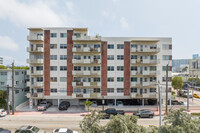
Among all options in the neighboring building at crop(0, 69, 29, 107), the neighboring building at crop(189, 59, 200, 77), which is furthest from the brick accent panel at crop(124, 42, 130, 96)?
the neighboring building at crop(189, 59, 200, 77)

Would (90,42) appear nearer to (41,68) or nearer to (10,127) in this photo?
(41,68)

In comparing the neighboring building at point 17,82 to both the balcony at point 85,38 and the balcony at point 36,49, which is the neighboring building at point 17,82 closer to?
the balcony at point 36,49

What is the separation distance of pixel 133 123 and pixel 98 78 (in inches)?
813

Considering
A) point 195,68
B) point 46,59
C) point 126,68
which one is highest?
point 46,59

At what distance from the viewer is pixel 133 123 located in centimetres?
811

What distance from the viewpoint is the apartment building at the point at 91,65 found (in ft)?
92.3

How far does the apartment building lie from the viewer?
28.1m

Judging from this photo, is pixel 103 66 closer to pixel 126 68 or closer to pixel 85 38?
pixel 126 68

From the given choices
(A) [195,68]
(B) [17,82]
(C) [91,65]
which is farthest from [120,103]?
(A) [195,68]

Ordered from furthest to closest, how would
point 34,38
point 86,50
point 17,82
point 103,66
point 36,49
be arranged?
point 17,82 → point 103,66 → point 36,49 → point 34,38 → point 86,50

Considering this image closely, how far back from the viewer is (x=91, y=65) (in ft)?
93.5

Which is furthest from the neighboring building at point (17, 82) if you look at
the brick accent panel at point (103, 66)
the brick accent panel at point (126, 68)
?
the brick accent panel at point (126, 68)

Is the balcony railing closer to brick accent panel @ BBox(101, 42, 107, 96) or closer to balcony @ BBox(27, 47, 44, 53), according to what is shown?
balcony @ BBox(27, 47, 44, 53)

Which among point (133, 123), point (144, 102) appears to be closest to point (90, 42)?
point (144, 102)
